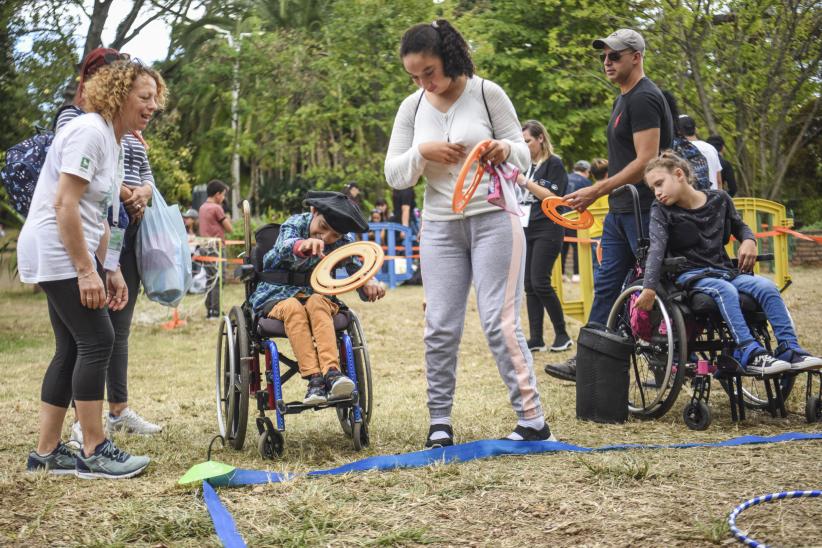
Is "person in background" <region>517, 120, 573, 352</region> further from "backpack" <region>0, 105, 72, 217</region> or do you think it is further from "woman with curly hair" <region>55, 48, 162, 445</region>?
"backpack" <region>0, 105, 72, 217</region>

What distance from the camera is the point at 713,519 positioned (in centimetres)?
308

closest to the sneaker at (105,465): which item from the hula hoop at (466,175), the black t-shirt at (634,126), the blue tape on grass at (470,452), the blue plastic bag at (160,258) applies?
the blue tape on grass at (470,452)

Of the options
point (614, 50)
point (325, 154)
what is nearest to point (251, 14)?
point (325, 154)

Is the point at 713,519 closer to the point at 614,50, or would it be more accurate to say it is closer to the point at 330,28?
the point at 614,50

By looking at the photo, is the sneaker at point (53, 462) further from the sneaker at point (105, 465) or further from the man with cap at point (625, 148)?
the man with cap at point (625, 148)

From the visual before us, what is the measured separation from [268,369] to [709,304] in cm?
225

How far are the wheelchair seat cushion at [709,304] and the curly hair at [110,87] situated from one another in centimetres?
294

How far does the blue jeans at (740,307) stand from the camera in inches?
186

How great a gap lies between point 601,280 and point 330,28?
58.2 ft

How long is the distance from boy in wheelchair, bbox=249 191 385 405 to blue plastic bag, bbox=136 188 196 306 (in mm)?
515

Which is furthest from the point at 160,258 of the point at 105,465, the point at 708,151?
the point at 708,151

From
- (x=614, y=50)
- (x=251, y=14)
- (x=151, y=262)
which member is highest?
(x=251, y=14)

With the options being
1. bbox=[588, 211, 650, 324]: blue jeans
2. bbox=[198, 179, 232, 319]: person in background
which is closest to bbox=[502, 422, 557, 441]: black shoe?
bbox=[588, 211, 650, 324]: blue jeans

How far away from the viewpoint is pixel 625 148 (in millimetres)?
5441
